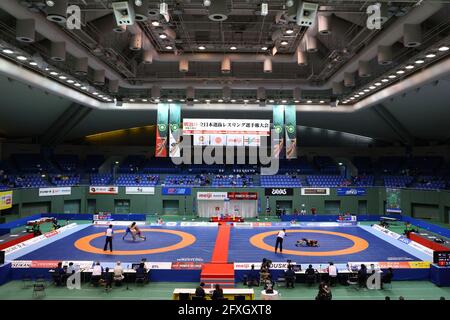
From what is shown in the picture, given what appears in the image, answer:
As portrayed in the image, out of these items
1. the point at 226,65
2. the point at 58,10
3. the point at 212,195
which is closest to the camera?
the point at 58,10

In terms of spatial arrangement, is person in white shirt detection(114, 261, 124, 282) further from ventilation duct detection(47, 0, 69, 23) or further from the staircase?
ventilation duct detection(47, 0, 69, 23)

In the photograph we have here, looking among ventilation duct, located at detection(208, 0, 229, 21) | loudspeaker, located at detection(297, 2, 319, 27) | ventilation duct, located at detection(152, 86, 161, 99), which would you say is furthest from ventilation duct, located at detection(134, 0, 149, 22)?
ventilation duct, located at detection(152, 86, 161, 99)

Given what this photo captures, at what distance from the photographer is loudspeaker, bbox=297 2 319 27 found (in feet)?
31.8

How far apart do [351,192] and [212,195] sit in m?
14.5

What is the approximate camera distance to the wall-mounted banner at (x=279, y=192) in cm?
3419

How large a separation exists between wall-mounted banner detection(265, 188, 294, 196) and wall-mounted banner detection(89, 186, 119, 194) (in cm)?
1567

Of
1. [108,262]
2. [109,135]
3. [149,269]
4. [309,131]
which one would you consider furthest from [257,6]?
[109,135]

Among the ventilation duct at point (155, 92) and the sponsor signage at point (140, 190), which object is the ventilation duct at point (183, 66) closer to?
the ventilation duct at point (155, 92)

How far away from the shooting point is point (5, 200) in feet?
89.8

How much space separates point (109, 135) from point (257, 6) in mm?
34012

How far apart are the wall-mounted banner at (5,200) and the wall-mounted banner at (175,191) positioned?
13.3 metres

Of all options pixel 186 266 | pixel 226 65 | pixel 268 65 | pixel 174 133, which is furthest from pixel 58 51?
pixel 268 65

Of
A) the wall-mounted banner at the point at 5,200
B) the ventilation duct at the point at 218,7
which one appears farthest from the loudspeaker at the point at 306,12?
the wall-mounted banner at the point at 5,200

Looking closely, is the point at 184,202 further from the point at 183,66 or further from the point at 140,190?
the point at 183,66
